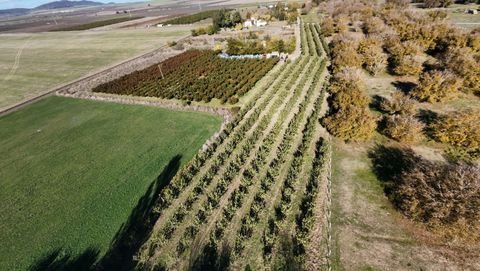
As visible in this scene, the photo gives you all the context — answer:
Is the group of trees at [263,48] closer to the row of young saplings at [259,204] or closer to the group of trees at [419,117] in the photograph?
the group of trees at [419,117]

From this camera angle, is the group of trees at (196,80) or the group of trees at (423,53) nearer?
the group of trees at (423,53)

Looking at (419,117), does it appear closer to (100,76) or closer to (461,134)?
(461,134)

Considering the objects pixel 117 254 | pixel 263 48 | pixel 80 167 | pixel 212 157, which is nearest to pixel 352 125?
pixel 212 157

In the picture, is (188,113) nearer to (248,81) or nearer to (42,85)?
(248,81)

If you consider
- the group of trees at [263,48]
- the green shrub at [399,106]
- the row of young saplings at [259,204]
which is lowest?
the row of young saplings at [259,204]

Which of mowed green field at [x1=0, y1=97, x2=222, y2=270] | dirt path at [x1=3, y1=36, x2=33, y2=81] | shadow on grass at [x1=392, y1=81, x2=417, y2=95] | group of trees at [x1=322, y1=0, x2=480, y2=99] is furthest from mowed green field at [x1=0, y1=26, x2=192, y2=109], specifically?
shadow on grass at [x1=392, y1=81, x2=417, y2=95]

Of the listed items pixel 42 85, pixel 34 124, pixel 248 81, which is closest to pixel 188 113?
pixel 248 81

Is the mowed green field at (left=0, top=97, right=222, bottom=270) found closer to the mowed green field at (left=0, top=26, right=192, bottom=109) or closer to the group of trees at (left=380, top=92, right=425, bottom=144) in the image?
the mowed green field at (left=0, top=26, right=192, bottom=109)

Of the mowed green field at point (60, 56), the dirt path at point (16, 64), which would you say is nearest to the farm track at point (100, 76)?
the mowed green field at point (60, 56)
